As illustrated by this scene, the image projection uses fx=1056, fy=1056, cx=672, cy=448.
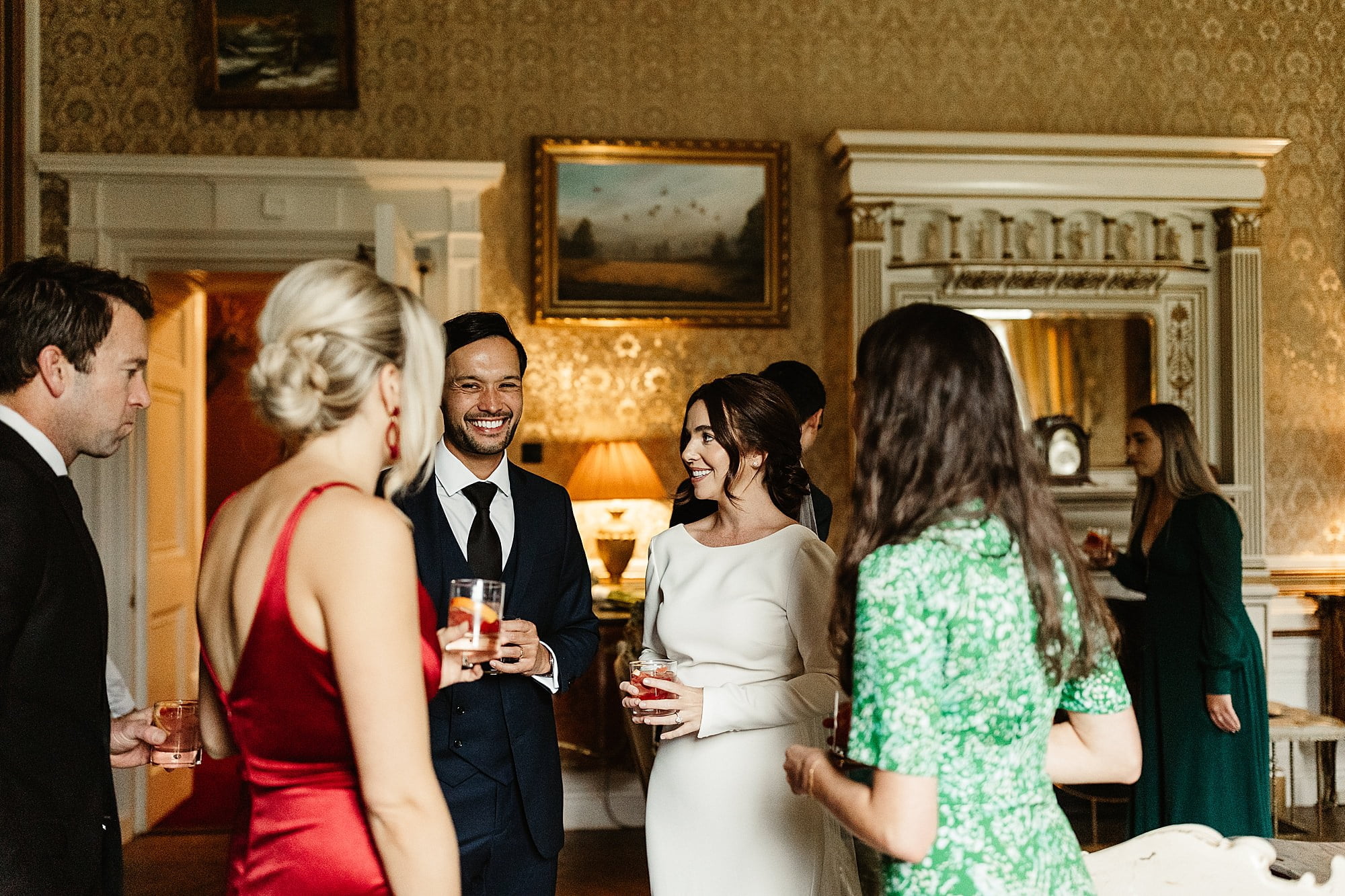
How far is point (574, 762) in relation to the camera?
4.95m

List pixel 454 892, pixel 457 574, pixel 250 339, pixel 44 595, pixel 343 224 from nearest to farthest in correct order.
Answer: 1. pixel 454 892
2. pixel 44 595
3. pixel 457 574
4. pixel 343 224
5. pixel 250 339

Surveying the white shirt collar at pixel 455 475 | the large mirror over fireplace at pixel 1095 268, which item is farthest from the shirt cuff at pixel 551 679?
the large mirror over fireplace at pixel 1095 268

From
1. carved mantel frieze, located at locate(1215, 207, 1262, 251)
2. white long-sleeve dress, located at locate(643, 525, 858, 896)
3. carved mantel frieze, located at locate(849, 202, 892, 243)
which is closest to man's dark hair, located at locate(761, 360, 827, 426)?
white long-sleeve dress, located at locate(643, 525, 858, 896)

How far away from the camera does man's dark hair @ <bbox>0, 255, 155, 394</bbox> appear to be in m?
1.72

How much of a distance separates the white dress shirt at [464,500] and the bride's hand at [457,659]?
682 mm

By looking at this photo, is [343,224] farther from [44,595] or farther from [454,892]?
[454,892]

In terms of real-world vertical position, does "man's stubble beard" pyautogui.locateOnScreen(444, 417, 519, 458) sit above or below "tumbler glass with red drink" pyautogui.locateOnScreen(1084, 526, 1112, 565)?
above

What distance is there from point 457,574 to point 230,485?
7.29 metres

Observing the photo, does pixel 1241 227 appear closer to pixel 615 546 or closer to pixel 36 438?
pixel 615 546

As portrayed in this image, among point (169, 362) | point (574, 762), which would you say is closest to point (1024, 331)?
point (574, 762)

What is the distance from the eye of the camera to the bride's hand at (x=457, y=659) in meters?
1.52

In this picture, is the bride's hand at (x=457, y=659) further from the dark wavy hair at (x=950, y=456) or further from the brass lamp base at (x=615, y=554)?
the brass lamp base at (x=615, y=554)

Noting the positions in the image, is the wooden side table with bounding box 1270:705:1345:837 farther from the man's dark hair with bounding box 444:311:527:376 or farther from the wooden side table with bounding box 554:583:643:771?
the man's dark hair with bounding box 444:311:527:376

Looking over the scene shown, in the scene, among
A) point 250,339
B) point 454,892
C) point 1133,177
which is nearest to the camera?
point 454,892
